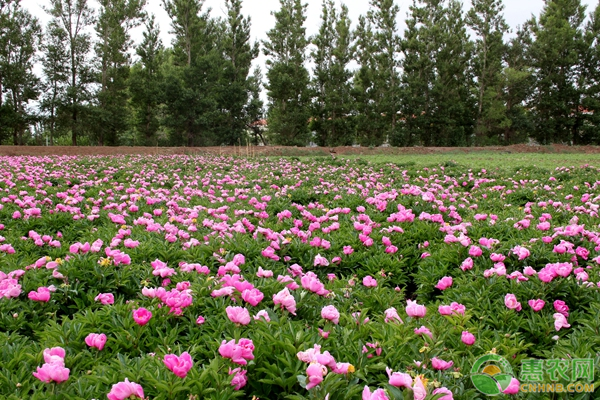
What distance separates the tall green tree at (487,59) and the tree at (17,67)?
32.5 metres

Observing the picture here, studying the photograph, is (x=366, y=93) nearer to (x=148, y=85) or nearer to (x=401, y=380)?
(x=148, y=85)

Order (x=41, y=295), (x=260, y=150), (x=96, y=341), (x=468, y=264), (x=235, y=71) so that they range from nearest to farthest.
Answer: (x=96, y=341)
(x=41, y=295)
(x=468, y=264)
(x=260, y=150)
(x=235, y=71)

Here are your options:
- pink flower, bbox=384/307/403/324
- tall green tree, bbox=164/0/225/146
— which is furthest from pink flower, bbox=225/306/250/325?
tall green tree, bbox=164/0/225/146

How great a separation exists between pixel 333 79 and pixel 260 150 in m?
10.9

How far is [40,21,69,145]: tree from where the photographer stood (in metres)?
26.3

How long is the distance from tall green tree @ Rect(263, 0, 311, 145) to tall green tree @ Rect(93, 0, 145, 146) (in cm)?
1028

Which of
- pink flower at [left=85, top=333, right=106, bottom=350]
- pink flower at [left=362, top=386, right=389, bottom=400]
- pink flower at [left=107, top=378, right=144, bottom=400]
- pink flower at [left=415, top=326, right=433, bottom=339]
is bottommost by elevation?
pink flower at [left=85, top=333, right=106, bottom=350]

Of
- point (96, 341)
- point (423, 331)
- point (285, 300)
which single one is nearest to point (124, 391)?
point (96, 341)

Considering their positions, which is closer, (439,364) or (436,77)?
(439,364)

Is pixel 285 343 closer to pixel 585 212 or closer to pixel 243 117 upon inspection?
pixel 585 212

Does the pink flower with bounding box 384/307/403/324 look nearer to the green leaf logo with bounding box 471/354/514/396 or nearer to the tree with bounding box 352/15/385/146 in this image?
the green leaf logo with bounding box 471/354/514/396

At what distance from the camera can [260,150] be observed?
2403 cm

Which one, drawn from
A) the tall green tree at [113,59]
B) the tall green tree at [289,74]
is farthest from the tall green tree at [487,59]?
the tall green tree at [113,59]

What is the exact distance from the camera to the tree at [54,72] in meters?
26.3
